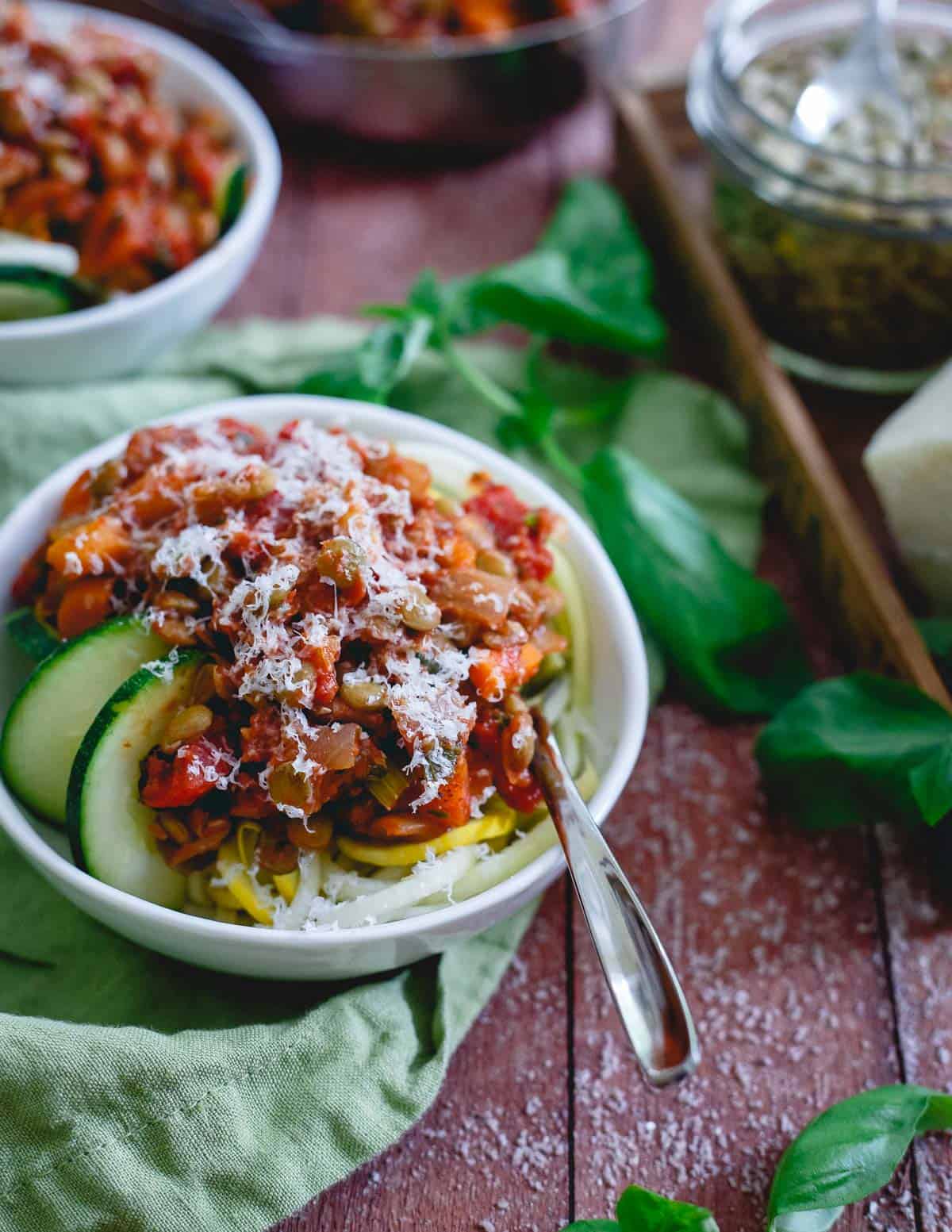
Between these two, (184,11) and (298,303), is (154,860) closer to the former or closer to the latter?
(298,303)

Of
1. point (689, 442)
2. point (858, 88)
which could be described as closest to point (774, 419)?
point (689, 442)

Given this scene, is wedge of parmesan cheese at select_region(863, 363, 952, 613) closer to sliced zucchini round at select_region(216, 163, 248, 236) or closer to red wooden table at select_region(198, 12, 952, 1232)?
red wooden table at select_region(198, 12, 952, 1232)

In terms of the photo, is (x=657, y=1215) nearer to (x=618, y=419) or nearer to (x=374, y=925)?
(x=374, y=925)

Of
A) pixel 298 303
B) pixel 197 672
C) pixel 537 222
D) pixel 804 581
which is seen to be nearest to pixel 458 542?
pixel 197 672

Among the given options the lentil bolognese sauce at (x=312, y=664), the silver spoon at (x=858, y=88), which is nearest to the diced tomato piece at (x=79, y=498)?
the lentil bolognese sauce at (x=312, y=664)

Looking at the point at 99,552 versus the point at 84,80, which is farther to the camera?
the point at 84,80

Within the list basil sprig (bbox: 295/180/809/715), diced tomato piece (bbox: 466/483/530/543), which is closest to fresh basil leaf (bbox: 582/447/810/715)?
basil sprig (bbox: 295/180/809/715)
